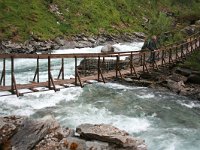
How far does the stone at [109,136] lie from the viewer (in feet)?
56.2

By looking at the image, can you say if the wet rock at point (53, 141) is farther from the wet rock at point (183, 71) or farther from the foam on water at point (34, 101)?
the wet rock at point (183, 71)

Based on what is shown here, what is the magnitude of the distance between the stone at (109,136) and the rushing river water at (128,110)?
2346 mm

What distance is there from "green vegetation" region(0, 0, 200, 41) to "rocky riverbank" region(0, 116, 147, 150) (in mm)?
39163

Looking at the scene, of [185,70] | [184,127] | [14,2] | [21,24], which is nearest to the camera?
[184,127]

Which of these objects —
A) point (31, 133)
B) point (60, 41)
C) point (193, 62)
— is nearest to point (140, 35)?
point (60, 41)

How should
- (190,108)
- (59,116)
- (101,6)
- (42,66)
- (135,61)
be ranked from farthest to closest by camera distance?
1. (101,6)
2. (42,66)
3. (135,61)
4. (190,108)
5. (59,116)

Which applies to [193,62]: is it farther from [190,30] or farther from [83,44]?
[83,44]

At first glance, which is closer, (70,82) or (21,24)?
(70,82)

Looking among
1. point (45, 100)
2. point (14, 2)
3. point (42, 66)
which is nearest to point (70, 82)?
point (45, 100)

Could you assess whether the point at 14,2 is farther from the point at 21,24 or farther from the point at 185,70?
the point at 185,70

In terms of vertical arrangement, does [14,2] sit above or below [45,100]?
above

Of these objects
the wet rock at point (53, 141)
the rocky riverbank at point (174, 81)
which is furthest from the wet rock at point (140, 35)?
Answer: the wet rock at point (53, 141)

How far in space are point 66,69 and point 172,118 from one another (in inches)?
733

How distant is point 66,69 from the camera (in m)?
41.5
